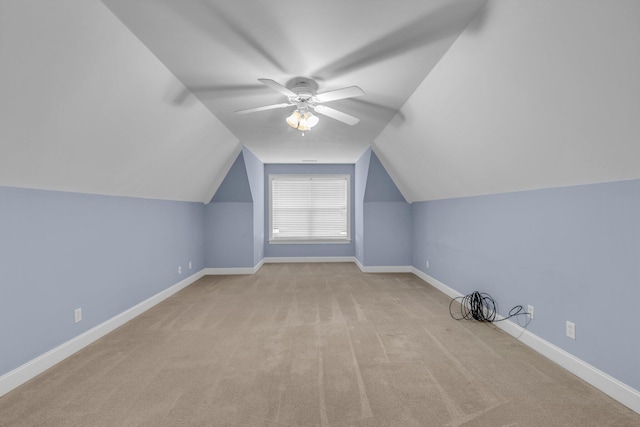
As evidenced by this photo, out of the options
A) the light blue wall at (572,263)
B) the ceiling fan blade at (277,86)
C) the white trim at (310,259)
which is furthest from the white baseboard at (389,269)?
the ceiling fan blade at (277,86)

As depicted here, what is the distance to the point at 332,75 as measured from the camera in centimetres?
277

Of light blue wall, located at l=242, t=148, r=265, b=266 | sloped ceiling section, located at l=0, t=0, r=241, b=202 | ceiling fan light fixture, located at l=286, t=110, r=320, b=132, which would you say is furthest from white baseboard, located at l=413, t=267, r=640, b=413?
light blue wall, located at l=242, t=148, r=265, b=266

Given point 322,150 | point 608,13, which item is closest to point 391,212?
point 322,150

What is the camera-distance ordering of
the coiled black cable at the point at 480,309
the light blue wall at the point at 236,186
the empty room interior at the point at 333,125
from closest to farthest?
1. the empty room interior at the point at 333,125
2. the coiled black cable at the point at 480,309
3. the light blue wall at the point at 236,186

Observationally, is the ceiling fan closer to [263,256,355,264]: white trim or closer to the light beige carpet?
the light beige carpet

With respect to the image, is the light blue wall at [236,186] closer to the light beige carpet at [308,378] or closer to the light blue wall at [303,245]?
the light blue wall at [303,245]

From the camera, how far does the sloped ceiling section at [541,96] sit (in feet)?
5.09

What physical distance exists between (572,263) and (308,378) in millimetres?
2302

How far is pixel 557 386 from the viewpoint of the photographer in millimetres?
2205

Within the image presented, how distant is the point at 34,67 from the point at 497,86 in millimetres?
3028

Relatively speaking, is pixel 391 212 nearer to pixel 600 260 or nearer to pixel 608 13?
pixel 600 260

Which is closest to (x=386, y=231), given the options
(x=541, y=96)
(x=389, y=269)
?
(x=389, y=269)

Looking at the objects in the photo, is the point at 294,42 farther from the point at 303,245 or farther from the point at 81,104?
the point at 303,245

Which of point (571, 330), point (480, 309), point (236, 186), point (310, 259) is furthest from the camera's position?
point (310, 259)
